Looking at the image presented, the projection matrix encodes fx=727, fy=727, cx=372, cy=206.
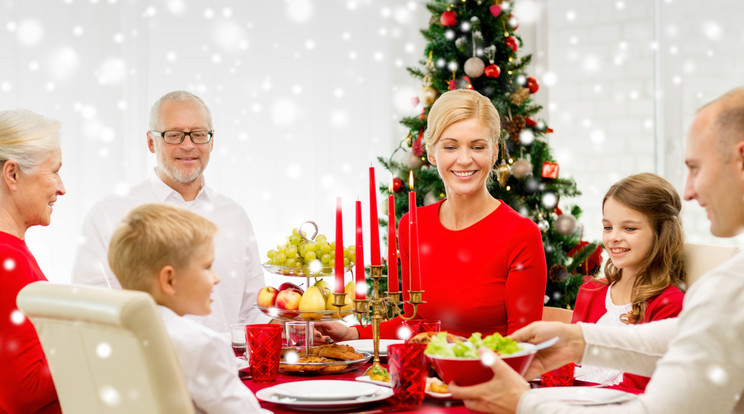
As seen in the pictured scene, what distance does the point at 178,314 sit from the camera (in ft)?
5.02

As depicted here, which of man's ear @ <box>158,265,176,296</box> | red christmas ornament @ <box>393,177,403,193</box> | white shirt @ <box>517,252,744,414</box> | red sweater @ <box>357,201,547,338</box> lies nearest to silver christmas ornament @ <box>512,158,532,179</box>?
red christmas ornament @ <box>393,177,403,193</box>

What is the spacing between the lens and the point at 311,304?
1.88 metres

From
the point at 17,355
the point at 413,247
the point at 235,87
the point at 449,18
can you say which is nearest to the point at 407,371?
the point at 413,247

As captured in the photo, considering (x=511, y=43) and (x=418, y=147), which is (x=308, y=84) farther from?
(x=511, y=43)

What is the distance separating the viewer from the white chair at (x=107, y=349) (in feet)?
4.12

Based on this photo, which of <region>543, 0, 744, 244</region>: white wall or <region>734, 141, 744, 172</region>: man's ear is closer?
<region>734, 141, 744, 172</region>: man's ear

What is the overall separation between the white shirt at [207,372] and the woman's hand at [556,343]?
63 centimetres

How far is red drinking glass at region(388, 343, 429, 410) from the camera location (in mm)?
1533

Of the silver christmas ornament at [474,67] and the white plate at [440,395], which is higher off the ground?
the silver christmas ornament at [474,67]

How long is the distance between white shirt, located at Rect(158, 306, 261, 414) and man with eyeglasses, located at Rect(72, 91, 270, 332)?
52.2 inches

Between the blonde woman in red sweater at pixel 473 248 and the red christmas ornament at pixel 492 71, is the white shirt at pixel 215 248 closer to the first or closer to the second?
the blonde woman in red sweater at pixel 473 248

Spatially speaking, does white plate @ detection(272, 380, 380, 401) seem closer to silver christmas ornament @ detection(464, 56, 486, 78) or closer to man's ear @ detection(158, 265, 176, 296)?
man's ear @ detection(158, 265, 176, 296)

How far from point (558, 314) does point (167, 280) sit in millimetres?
1661

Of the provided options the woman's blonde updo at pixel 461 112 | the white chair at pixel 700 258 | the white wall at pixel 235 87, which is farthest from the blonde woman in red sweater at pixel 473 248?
the white wall at pixel 235 87
